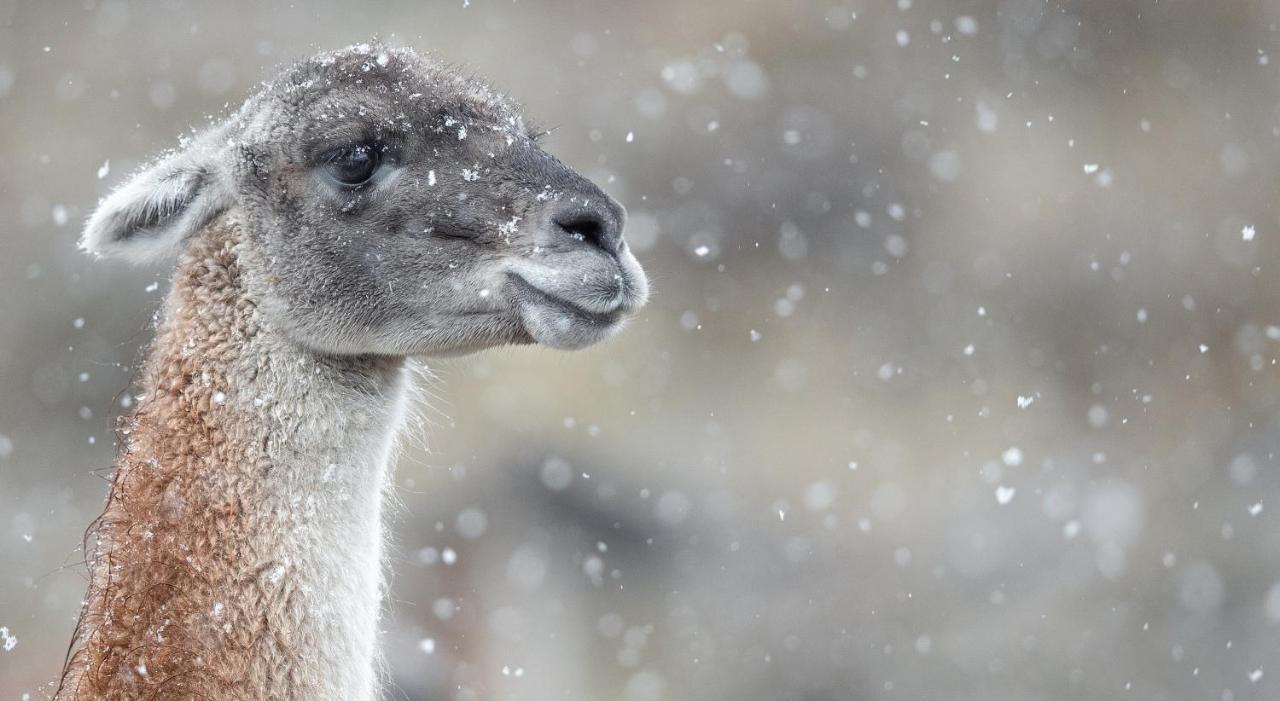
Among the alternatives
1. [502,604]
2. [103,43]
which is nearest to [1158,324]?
[502,604]

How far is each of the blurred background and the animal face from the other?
3.35 metres

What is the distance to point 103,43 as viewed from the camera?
618cm

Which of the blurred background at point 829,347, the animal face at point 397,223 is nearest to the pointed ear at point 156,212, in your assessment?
the animal face at point 397,223

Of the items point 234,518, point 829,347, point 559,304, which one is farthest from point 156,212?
point 829,347

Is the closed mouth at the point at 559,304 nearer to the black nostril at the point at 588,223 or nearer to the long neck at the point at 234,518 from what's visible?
the black nostril at the point at 588,223

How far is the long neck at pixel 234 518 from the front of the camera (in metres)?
2.02

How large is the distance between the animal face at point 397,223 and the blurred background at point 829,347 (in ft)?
11.0

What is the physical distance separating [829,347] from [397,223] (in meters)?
4.16

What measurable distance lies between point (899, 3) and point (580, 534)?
3416 mm

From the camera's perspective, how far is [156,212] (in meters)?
2.47

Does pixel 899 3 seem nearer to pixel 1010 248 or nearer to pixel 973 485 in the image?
pixel 1010 248

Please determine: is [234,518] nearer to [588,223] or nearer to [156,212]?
[156,212]

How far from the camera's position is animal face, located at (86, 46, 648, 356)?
236 centimetres

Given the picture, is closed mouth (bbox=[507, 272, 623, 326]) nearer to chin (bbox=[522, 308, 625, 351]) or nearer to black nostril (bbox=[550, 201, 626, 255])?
chin (bbox=[522, 308, 625, 351])
